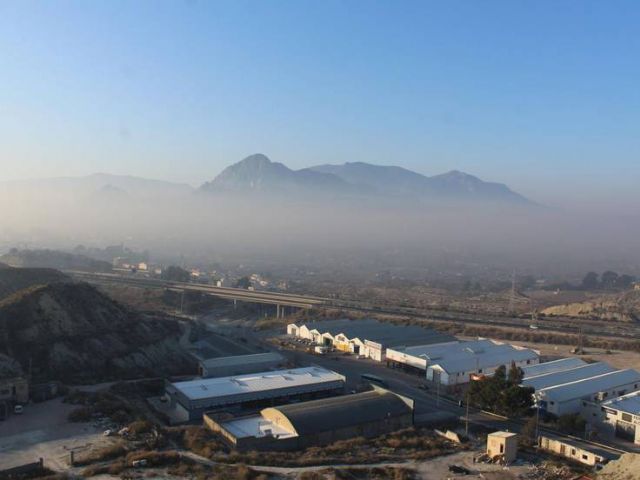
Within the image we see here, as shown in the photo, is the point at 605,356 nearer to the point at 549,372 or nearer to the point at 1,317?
the point at 549,372

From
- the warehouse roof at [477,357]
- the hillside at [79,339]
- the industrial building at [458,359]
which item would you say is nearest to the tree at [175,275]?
the hillside at [79,339]

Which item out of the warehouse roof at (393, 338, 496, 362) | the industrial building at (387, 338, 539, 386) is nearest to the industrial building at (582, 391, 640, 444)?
the industrial building at (387, 338, 539, 386)

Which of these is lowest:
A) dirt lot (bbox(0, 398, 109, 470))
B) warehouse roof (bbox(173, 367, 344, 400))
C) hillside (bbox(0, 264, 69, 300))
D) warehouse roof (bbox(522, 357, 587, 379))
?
dirt lot (bbox(0, 398, 109, 470))

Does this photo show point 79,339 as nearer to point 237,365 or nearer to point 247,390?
point 237,365

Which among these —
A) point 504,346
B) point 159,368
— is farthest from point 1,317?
point 504,346

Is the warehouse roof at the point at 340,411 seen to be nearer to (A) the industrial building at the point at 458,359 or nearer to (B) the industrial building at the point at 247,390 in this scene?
(B) the industrial building at the point at 247,390

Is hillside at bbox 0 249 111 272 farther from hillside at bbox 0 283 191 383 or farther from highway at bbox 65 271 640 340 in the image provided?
hillside at bbox 0 283 191 383
